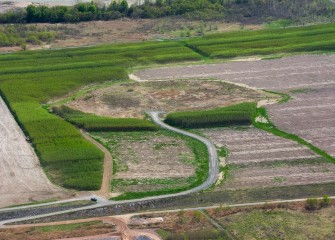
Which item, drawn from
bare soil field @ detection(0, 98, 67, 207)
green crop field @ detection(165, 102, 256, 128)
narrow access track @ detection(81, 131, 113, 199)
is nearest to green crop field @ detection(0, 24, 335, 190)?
green crop field @ detection(165, 102, 256, 128)

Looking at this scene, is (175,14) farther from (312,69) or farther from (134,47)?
(312,69)

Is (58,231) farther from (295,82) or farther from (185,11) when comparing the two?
(185,11)

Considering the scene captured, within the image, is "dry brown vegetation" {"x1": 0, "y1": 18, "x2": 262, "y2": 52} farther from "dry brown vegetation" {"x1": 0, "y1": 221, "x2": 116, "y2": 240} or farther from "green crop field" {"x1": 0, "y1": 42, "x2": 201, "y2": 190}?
"dry brown vegetation" {"x1": 0, "y1": 221, "x2": 116, "y2": 240}

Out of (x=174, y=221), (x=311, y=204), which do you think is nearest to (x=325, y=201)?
(x=311, y=204)

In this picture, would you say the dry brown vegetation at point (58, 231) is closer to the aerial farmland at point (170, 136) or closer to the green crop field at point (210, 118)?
the aerial farmland at point (170, 136)

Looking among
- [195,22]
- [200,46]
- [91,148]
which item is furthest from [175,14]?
[91,148]
